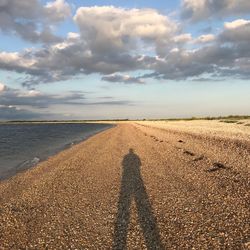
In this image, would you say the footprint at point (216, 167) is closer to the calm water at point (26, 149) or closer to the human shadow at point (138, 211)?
the human shadow at point (138, 211)

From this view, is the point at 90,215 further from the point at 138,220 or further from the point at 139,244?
the point at 139,244

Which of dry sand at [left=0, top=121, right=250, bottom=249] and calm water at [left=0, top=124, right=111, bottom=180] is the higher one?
dry sand at [left=0, top=121, right=250, bottom=249]

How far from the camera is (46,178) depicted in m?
18.9

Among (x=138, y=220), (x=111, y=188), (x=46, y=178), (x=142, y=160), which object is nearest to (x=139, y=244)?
(x=138, y=220)

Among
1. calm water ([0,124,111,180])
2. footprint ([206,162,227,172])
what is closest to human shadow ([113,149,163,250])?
footprint ([206,162,227,172])

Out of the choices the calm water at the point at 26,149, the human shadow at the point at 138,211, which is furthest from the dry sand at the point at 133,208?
the calm water at the point at 26,149

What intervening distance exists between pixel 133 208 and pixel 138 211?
46cm

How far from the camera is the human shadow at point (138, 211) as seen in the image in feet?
28.1

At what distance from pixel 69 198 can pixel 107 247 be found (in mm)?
5526

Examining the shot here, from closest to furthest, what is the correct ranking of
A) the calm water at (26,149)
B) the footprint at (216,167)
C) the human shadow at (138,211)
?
the human shadow at (138,211) < the footprint at (216,167) < the calm water at (26,149)

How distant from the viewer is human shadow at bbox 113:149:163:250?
28.1 ft

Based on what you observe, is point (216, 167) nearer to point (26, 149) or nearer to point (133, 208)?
point (133, 208)

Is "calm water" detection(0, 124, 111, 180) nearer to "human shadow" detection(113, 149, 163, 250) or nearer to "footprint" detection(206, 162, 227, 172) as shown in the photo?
"human shadow" detection(113, 149, 163, 250)

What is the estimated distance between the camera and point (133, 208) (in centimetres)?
1143
